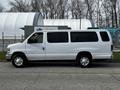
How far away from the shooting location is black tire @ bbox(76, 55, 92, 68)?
553 inches

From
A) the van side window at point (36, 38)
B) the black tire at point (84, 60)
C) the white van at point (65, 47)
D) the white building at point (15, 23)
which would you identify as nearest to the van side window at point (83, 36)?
the white van at point (65, 47)

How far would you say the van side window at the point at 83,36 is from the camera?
14.1 meters

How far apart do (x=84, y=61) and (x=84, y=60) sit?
0.18ft

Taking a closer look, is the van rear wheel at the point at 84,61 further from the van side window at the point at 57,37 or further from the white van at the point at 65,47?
the van side window at the point at 57,37

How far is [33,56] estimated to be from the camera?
14141 mm

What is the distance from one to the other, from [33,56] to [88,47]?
2.95m

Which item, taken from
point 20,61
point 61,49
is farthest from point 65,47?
point 20,61

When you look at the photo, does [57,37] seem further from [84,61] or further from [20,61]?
[20,61]

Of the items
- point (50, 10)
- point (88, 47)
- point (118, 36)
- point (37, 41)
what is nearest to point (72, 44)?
point (88, 47)

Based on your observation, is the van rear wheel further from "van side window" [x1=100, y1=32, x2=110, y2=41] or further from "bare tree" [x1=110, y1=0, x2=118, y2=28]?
"bare tree" [x1=110, y1=0, x2=118, y2=28]

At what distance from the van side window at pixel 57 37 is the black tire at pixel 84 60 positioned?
3.86 ft

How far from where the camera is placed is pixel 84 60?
14062mm

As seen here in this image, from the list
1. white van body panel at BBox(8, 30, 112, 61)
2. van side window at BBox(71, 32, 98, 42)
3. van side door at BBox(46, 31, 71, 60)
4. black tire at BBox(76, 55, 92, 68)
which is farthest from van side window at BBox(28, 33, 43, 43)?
black tire at BBox(76, 55, 92, 68)

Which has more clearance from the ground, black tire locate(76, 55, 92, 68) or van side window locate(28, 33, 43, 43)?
van side window locate(28, 33, 43, 43)
